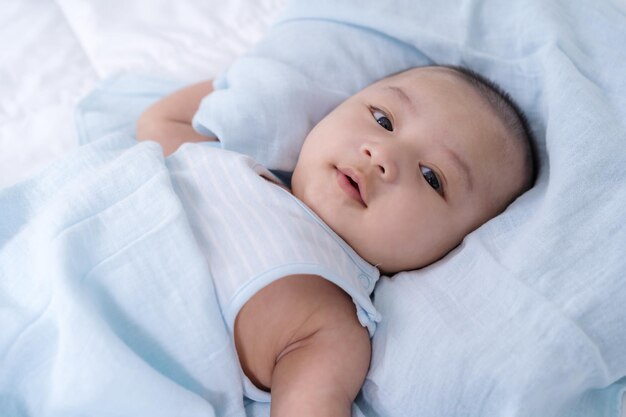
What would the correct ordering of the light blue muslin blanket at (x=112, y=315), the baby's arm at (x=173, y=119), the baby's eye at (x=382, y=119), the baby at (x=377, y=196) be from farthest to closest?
the baby's arm at (x=173, y=119) < the baby's eye at (x=382, y=119) < the baby at (x=377, y=196) < the light blue muslin blanket at (x=112, y=315)

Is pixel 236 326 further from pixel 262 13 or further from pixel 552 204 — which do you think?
pixel 262 13

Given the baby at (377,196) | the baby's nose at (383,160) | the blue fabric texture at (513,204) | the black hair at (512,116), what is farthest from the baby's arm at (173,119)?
the black hair at (512,116)

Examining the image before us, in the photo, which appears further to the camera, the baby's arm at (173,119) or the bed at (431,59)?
the baby's arm at (173,119)

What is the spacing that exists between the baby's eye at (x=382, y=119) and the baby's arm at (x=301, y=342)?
266mm

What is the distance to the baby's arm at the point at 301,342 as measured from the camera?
2.65ft

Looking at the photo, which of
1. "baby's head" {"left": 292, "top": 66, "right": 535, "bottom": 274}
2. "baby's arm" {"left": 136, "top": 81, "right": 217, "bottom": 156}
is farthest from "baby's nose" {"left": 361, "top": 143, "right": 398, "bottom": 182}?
"baby's arm" {"left": 136, "top": 81, "right": 217, "bottom": 156}

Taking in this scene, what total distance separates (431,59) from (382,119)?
24 centimetres

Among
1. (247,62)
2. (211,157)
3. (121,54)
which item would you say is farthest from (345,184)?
(121,54)

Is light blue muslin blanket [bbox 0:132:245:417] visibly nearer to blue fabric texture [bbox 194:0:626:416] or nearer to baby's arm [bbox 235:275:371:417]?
baby's arm [bbox 235:275:371:417]

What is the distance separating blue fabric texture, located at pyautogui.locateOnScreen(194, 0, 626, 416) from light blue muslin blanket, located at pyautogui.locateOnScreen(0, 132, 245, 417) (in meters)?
0.24

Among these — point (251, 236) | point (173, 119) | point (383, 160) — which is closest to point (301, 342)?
point (251, 236)

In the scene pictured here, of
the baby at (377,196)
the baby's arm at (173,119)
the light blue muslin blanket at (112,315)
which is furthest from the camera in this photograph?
the baby's arm at (173,119)

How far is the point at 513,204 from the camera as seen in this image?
933mm

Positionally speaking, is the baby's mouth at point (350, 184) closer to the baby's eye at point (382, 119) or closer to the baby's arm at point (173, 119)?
the baby's eye at point (382, 119)
